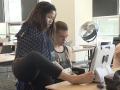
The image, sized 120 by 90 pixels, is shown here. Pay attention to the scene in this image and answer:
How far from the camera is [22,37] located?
2.24m

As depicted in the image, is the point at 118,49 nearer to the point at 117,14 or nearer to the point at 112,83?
the point at 112,83

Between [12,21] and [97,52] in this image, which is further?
[12,21]

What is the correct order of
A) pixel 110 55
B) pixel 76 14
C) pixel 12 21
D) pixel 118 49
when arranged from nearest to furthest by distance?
pixel 110 55 < pixel 118 49 < pixel 76 14 < pixel 12 21

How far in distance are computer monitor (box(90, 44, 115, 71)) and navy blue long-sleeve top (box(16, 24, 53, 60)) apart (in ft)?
1.38

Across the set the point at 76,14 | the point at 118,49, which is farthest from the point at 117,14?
the point at 118,49

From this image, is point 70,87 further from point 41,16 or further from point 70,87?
point 41,16

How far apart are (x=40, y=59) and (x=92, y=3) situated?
20.7 ft

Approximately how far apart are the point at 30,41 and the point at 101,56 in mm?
593

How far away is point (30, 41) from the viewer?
2213mm

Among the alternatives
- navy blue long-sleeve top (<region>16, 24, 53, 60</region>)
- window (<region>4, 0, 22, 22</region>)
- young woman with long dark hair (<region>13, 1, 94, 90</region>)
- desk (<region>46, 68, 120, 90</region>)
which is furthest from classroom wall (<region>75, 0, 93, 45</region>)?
desk (<region>46, 68, 120, 90</region>)

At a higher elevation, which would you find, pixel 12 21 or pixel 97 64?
pixel 12 21

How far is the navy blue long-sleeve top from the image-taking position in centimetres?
221

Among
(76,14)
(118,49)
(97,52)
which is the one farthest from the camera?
(76,14)

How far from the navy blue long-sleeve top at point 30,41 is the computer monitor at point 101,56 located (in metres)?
0.42
